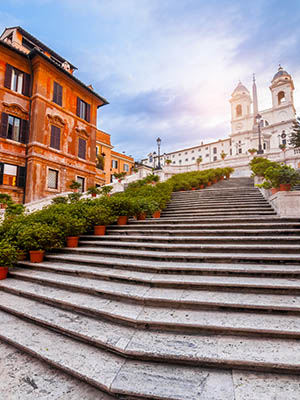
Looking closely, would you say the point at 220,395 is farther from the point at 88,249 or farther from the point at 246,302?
the point at 88,249

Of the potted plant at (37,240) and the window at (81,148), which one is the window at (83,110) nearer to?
the window at (81,148)

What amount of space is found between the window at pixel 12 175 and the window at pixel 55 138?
2.99m

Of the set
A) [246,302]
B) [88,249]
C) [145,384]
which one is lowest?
[145,384]

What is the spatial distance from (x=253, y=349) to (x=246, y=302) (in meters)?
0.70

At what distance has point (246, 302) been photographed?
9.30 feet

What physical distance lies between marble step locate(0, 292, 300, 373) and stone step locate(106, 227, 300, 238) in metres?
3.25

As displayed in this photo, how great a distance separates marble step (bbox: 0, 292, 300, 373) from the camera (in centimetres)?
203

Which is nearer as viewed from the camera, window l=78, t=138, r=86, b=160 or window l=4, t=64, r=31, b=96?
window l=4, t=64, r=31, b=96

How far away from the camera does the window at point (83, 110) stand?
2007cm

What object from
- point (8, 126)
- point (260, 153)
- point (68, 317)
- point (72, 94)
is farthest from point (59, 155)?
point (260, 153)

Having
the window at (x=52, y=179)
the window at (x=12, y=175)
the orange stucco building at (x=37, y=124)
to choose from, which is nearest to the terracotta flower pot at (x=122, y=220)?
the orange stucco building at (x=37, y=124)

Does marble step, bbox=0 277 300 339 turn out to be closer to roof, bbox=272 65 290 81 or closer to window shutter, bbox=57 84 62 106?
window shutter, bbox=57 84 62 106

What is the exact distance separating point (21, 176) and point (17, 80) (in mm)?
7417

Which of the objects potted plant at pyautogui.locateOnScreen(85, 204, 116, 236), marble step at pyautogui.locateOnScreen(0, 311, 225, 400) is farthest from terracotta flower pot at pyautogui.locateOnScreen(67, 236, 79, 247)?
marble step at pyautogui.locateOnScreen(0, 311, 225, 400)
